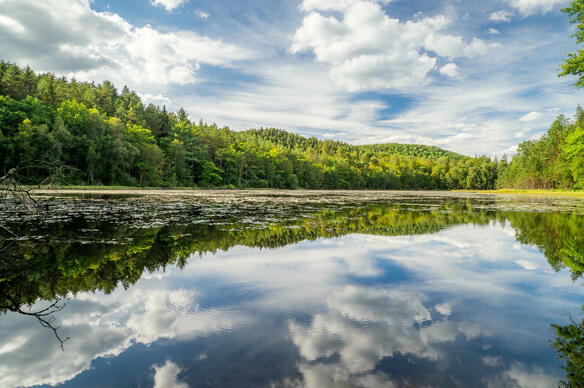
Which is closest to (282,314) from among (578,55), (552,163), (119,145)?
(578,55)

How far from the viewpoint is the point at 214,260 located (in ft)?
22.3

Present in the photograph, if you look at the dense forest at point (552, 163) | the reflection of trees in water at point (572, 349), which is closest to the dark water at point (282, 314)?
the reflection of trees in water at point (572, 349)

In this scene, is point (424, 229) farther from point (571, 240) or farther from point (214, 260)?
point (214, 260)

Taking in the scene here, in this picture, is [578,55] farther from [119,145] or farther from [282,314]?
[119,145]

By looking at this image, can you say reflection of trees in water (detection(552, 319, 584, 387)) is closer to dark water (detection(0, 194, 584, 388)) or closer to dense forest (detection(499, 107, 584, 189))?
dark water (detection(0, 194, 584, 388))

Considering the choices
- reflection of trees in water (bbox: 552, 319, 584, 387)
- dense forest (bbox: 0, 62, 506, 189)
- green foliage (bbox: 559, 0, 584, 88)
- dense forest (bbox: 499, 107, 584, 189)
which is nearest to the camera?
reflection of trees in water (bbox: 552, 319, 584, 387)

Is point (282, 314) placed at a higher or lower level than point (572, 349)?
lower

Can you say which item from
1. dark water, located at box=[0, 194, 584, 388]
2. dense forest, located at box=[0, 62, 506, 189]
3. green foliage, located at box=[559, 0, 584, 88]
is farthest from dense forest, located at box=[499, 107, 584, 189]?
dark water, located at box=[0, 194, 584, 388]

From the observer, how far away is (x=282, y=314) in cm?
400

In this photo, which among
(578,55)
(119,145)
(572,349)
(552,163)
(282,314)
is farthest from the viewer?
(552,163)

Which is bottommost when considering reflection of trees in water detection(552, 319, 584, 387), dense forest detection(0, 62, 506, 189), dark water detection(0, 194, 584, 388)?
→ dark water detection(0, 194, 584, 388)

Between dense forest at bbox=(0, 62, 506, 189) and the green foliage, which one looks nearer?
the green foliage

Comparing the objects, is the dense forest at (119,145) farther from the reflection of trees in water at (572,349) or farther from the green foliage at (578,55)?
the green foliage at (578,55)

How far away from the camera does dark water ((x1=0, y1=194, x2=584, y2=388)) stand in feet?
9.08
